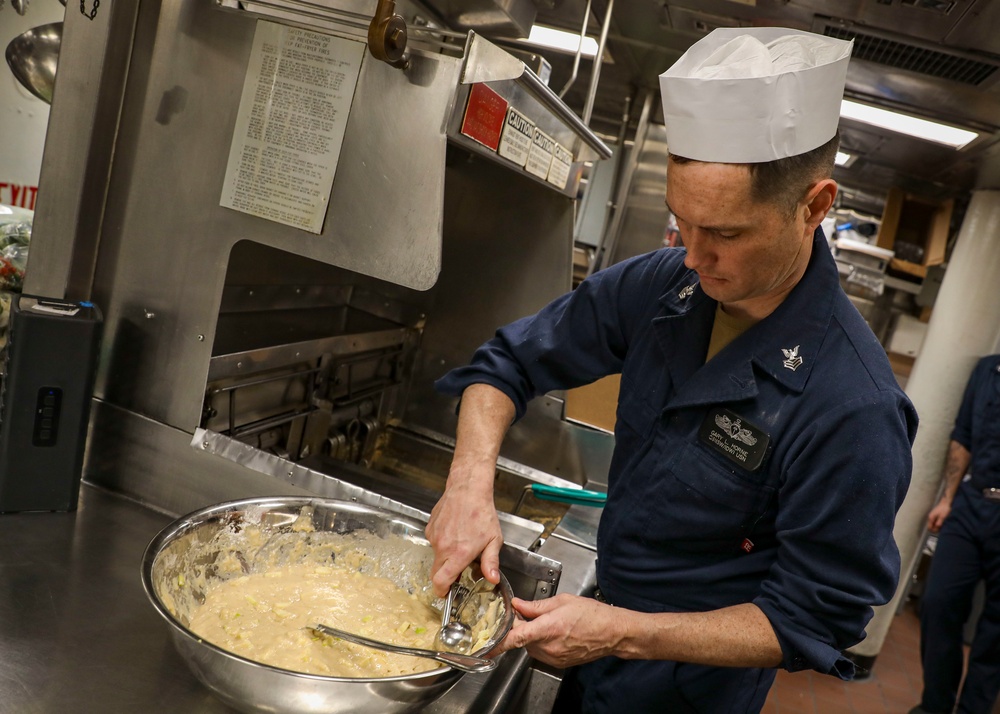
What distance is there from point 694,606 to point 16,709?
1.06 meters

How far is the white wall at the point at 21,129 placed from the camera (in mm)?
2547

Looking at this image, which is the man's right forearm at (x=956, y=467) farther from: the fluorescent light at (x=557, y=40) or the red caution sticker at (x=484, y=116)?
the red caution sticker at (x=484, y=116)

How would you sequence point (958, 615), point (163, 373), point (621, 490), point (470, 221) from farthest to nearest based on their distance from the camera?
point (958, 615) < point (470, 221) < point (163, 373) < point (621, 490)

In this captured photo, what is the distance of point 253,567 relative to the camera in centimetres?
133

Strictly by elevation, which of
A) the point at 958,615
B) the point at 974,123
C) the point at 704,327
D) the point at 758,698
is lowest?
the point at 958,615

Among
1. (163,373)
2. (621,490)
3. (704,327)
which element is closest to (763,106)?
(704,327)

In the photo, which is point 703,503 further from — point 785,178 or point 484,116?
point 484,116

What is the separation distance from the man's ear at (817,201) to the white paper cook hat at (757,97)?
6 centimetres

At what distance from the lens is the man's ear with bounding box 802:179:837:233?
44.7 inches

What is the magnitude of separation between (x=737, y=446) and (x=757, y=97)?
A: 22.2 inches

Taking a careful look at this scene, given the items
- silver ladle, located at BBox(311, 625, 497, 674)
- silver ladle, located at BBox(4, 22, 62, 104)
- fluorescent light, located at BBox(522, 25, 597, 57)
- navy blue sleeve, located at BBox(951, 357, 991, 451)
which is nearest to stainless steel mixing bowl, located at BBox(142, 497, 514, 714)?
silver ladle, located at BBox(311, 625, 497, 674)

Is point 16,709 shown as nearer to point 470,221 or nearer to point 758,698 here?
point 758,698

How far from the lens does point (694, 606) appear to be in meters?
1.32

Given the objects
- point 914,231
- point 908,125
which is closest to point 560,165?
point 908,125
